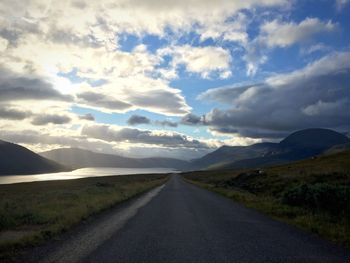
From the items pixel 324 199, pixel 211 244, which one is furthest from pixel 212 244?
pixel 324 199

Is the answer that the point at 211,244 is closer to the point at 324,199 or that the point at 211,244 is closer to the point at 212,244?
the point at 212,244

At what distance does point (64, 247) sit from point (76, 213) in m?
8.27

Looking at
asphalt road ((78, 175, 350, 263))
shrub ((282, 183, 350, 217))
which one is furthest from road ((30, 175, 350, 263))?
shrub ((282, 183, 350, 217))

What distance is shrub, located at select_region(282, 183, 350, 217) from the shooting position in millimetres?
20969

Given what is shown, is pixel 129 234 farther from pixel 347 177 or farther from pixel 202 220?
pixel 347 177

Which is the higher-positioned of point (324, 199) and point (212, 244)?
point (324, 199)

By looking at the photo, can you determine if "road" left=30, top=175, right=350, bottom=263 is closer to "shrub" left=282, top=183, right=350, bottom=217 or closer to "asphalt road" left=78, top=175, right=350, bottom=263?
"asphalt road" left=78, top=175, right=350, bottom=263

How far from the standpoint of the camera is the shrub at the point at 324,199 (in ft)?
68.8

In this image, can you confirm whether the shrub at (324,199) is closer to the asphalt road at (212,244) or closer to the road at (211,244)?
the asphalt road at (212,244)

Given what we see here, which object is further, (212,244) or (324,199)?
(324,199)

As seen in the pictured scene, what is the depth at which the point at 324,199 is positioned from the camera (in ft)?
72.5

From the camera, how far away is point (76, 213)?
19.4 meters

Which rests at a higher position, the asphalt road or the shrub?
the shrub

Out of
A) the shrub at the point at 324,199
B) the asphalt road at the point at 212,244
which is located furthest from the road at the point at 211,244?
the shrub at the point at 324,199
